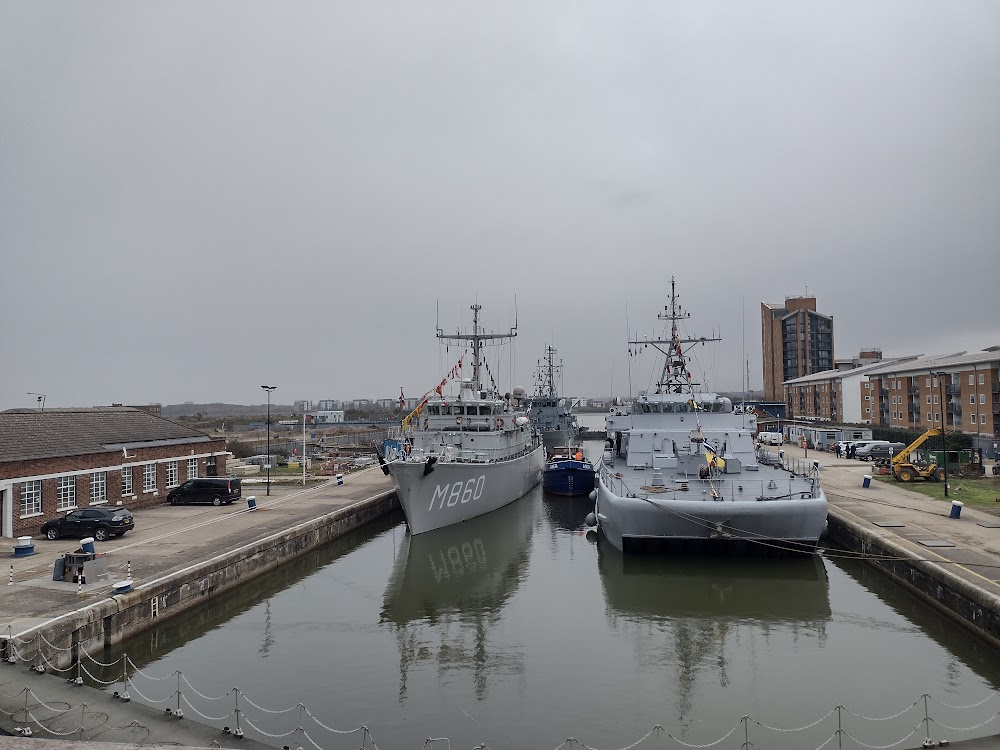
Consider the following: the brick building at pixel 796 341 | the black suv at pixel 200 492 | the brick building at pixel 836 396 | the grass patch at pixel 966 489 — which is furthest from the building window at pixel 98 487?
the brick building at pixel 796 341

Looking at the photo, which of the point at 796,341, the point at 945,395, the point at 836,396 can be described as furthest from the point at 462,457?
the point at 796,341

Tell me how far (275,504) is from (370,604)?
11.9 m

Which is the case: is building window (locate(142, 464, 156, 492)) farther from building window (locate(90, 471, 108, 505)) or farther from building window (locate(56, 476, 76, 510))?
building window (locate(56, 476, 76, 510))

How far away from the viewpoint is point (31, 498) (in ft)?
68.9

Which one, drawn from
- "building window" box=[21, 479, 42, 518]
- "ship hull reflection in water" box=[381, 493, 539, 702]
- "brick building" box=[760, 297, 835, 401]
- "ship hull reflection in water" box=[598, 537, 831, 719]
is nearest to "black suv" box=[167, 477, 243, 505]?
"building window" box=[21, 479, 42, 518]

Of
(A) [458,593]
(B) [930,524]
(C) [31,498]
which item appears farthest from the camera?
(B) [930,524]

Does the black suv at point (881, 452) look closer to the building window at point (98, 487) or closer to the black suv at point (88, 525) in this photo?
the black suv at point (88, 525)

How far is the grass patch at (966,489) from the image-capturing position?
24688 mm

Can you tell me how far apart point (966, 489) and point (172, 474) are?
112 feet

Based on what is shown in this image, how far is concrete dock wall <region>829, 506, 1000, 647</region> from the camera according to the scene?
533 inches

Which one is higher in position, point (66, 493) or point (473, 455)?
point (473, 455)

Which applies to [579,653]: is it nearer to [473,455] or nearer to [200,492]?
[473,455]

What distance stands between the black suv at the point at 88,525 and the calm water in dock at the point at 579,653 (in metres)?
5.06

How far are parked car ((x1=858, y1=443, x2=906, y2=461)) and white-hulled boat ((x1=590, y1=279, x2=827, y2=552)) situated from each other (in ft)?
55.9
